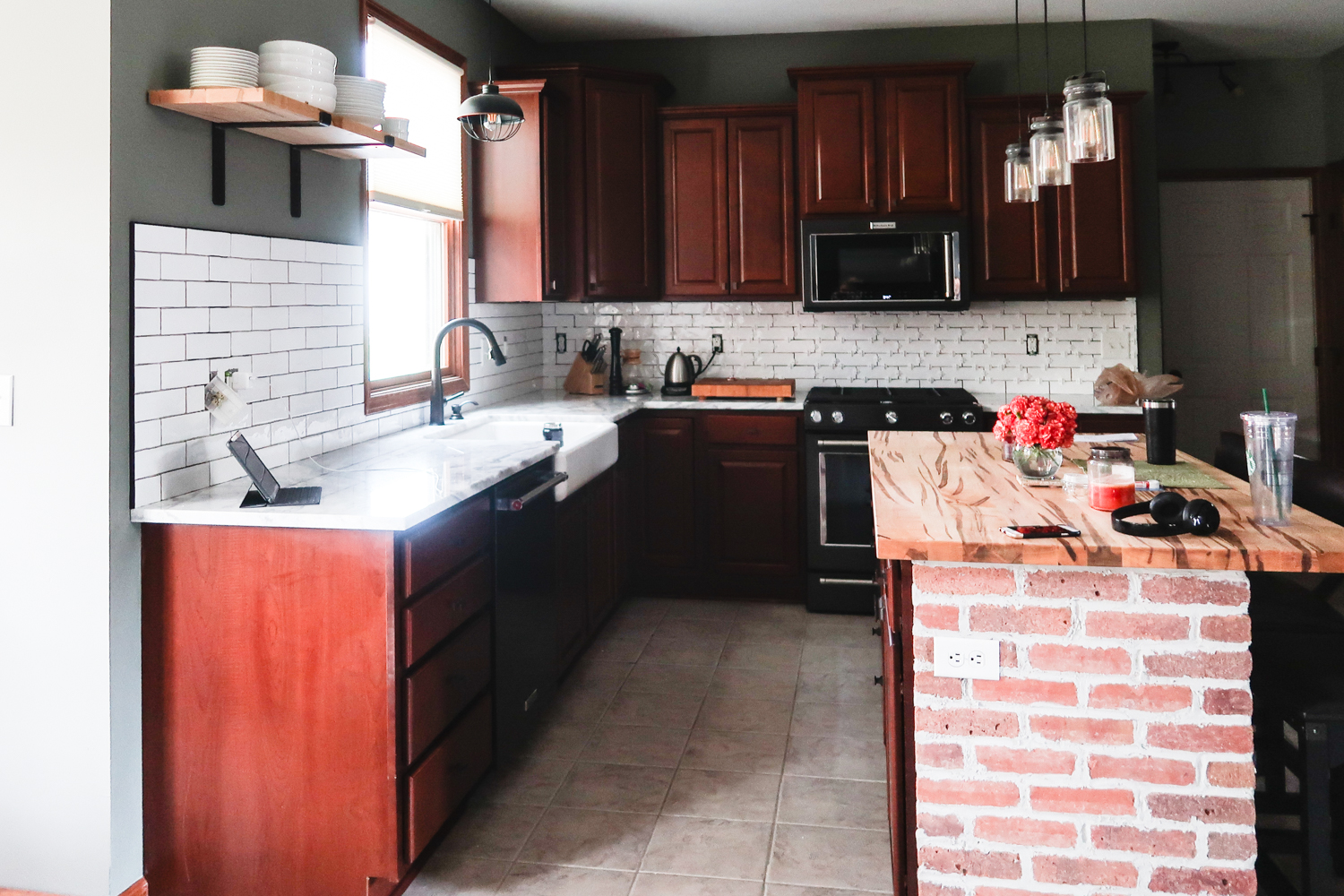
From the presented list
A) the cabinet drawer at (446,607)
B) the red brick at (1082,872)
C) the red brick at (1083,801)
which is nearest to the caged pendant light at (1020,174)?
the red brick at (1083,801)

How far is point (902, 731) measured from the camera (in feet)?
6.96

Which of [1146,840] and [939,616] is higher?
[939,616]

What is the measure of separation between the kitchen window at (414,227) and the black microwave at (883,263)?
5.54ft

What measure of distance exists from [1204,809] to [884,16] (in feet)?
13.4

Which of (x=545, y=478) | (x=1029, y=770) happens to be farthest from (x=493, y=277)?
(x=1029, y=770)

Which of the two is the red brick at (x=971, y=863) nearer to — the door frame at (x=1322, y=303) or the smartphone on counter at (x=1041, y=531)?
the smartphone on counter at (x=1041, y=531)

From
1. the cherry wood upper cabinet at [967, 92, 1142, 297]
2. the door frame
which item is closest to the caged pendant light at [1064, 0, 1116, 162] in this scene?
the cherry wood upper cabinet at [967, 92, 1142, 297]

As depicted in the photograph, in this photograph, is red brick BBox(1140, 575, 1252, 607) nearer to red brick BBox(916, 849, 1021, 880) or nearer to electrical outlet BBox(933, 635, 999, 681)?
electrical outlet BBox(933, 635, 999, 681)

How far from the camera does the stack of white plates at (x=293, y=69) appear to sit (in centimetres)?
255

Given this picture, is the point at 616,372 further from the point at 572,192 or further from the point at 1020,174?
the point at 1020,174

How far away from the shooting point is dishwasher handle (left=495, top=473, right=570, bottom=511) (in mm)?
2904

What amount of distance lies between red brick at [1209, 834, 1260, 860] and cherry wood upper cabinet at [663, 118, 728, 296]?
11.7ft

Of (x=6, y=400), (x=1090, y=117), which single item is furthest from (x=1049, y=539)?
(x=6, y=400)

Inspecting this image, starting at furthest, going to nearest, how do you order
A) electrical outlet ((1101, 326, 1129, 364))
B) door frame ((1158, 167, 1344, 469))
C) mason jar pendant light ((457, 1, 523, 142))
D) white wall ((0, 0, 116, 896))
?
door frame ((1158, 167, 1344, 469)) → electrical outlet ((1101, 326, 1129, 364)) → mason jar pendant light ((457, 1, 523, 142)) → white wall ((0, 0, 116, 896))
